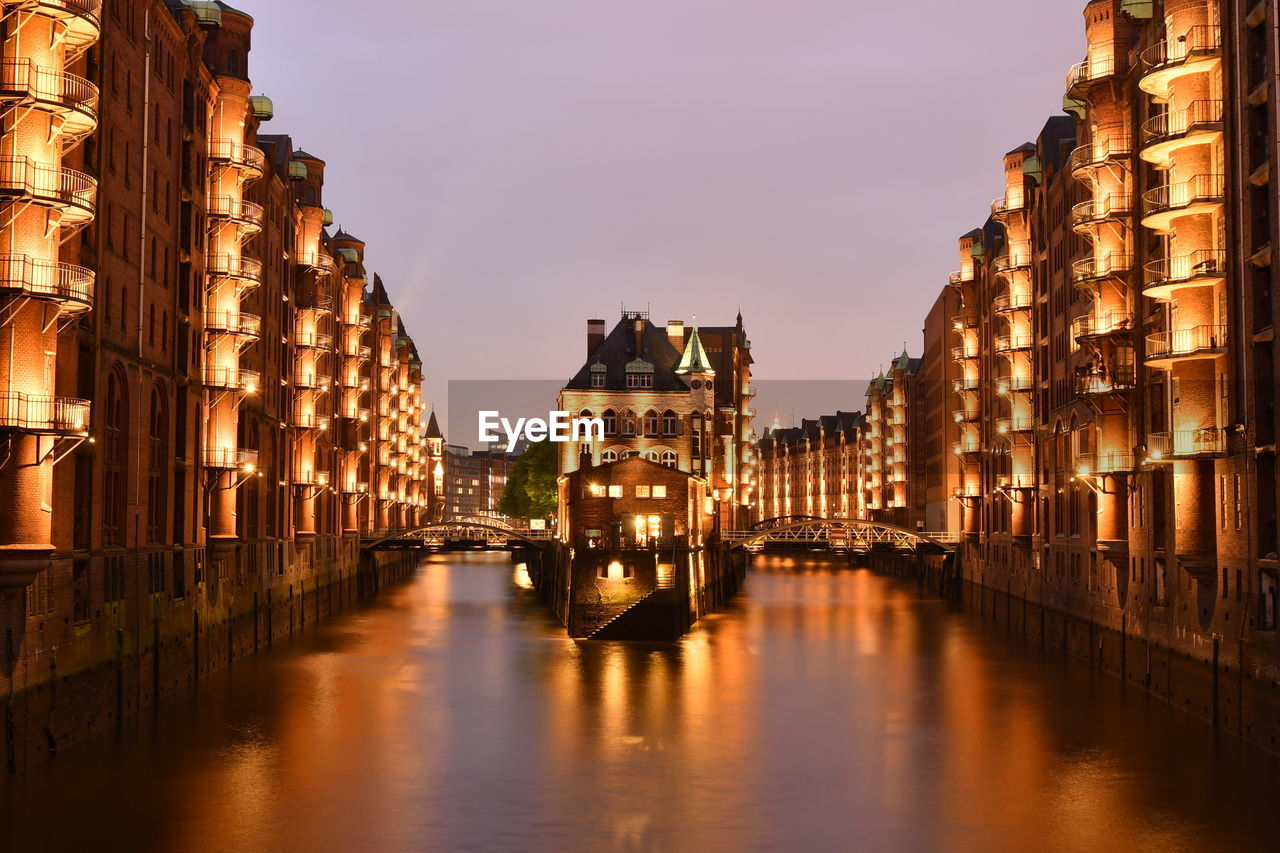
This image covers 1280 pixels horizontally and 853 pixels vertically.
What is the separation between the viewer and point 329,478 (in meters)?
93.2

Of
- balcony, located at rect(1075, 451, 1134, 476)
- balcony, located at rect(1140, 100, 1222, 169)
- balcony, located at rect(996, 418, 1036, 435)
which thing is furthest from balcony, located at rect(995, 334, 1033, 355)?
balcony, located at rect(1140, 100, 1222, 169)

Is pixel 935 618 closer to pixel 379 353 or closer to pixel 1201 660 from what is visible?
pixel 1201 660

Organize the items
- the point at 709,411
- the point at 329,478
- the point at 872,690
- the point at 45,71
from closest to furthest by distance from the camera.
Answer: the point at 45,71 → the point at 872,690 → the point at 329,478 → the point at 709,411

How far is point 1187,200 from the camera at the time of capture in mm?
42844

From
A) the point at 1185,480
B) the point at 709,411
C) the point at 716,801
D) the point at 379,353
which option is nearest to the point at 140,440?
the point at 716,801

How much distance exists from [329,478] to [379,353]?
27.3m

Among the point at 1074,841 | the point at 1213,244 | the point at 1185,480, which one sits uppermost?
the point at 1213,244

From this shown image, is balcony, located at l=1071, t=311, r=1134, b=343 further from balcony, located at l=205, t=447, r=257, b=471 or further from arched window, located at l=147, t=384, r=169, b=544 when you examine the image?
arched window, located at l=147, t=384, r=169, b=544

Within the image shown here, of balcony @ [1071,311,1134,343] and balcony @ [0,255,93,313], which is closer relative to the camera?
balcony @ [0,255,93,313]

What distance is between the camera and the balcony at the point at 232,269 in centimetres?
5756

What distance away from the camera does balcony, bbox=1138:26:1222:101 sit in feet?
137

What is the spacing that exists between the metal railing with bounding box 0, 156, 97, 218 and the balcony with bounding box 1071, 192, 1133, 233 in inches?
1397

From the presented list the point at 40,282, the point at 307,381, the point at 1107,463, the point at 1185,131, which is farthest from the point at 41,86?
the point at 307,381

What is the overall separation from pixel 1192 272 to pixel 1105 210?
10892mm
